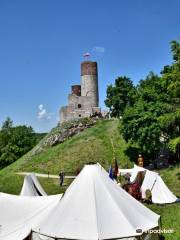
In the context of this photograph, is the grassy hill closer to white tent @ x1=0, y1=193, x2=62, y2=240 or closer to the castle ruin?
the castle ruin

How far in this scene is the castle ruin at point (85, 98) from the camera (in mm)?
67938

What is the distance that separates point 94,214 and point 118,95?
137 ft

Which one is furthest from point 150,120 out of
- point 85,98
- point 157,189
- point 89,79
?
point 89,79

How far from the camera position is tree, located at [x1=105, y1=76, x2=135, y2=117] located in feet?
176

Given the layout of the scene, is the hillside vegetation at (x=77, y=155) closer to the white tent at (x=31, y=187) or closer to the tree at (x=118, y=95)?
the tree at (x=118, y=95)

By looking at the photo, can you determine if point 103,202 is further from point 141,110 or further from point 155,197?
point 141,110

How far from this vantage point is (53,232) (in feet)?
41.3

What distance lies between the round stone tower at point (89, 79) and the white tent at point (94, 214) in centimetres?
5600

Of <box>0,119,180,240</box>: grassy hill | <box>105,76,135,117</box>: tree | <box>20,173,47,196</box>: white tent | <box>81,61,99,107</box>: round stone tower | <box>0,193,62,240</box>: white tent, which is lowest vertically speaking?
<box>0,193,62,240</box>: white tent

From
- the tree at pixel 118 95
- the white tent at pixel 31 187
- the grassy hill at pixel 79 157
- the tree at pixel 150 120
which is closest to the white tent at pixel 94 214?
the white tent at pixel 31 187

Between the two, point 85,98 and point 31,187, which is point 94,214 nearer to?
point 31,187

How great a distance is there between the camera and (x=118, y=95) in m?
53.8

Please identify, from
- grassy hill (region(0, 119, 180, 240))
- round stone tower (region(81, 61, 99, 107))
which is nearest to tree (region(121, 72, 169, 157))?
grassy hill (region(0, 119, 180, 240))

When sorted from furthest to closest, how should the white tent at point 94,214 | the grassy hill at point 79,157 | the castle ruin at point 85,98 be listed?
1. the castle ruin at point 85,98
2. the grassy hill at point 79,157
3. the white tent at point 94,214
